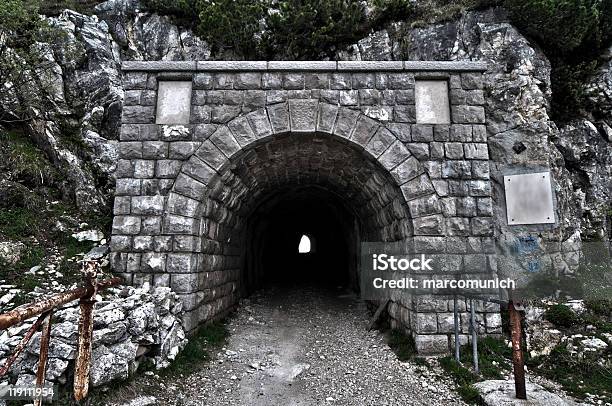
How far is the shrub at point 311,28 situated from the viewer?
10.7 m

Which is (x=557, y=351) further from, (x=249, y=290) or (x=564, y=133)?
(x=249, y=290)

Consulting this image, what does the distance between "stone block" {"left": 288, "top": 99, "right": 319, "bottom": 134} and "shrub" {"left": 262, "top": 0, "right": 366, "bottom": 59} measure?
223 inches

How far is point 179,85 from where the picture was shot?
605 cm

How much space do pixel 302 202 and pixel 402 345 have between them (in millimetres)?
6460

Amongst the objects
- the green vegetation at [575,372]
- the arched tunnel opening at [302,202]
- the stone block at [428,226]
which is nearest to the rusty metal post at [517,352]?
the green vegetation at [575,372]

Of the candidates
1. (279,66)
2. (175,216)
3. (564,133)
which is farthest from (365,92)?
(564,133)

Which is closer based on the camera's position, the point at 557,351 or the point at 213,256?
the point at 557,351

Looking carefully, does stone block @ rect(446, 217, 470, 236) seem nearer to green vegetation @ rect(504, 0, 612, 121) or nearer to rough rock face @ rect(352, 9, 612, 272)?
rough rock face @ rect(352, 9, 612, 272)

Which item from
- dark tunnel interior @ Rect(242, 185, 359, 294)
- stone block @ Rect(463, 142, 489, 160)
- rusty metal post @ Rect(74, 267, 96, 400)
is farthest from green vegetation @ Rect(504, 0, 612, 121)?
rusty metal post @ Rect(74, 267, 96, 400)

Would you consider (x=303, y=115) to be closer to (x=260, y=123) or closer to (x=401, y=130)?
(x=260, y=123)

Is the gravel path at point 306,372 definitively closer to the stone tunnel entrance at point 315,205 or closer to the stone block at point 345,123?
the stone tunnel entrance at point 315,205

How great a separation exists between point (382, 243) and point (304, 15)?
23.3 ft

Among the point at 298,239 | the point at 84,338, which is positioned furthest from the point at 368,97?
the point at 298,239

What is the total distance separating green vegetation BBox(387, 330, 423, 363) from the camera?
537cm
